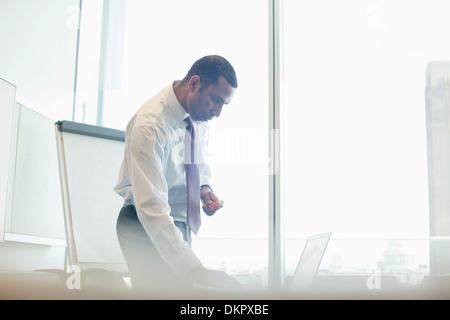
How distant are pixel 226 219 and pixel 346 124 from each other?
0.70 metres

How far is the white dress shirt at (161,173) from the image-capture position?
111 centimetres

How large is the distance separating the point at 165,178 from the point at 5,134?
781 millimetres

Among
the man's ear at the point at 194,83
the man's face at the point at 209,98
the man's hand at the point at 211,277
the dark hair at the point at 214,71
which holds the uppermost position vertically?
the dark hair at the point at 214,71

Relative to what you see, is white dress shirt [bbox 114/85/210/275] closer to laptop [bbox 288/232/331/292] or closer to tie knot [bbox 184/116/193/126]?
tie knot [bbox 184/116/193/126]

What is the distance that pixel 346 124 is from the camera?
2.20 metres

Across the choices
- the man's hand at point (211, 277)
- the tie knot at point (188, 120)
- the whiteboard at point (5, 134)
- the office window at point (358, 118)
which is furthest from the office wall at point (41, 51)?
the man's hand at point (211, 277)

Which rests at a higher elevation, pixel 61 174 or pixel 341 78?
pixel 341 78

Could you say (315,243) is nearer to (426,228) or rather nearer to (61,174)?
(426,228)

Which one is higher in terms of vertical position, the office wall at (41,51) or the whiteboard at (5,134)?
the office wall at (41,51)

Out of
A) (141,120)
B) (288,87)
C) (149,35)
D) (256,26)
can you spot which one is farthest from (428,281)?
(149,35)

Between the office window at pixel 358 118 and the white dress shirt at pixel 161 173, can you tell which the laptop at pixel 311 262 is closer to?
the white dress shirt at pixel 161 173

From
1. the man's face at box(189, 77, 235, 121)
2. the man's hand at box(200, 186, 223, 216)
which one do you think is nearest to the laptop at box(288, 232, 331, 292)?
the man's hand at box(200, 186, 223, 216)

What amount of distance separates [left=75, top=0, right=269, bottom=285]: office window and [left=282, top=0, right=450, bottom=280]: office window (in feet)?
0.44

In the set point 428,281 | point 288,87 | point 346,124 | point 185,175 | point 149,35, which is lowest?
point 428,281
